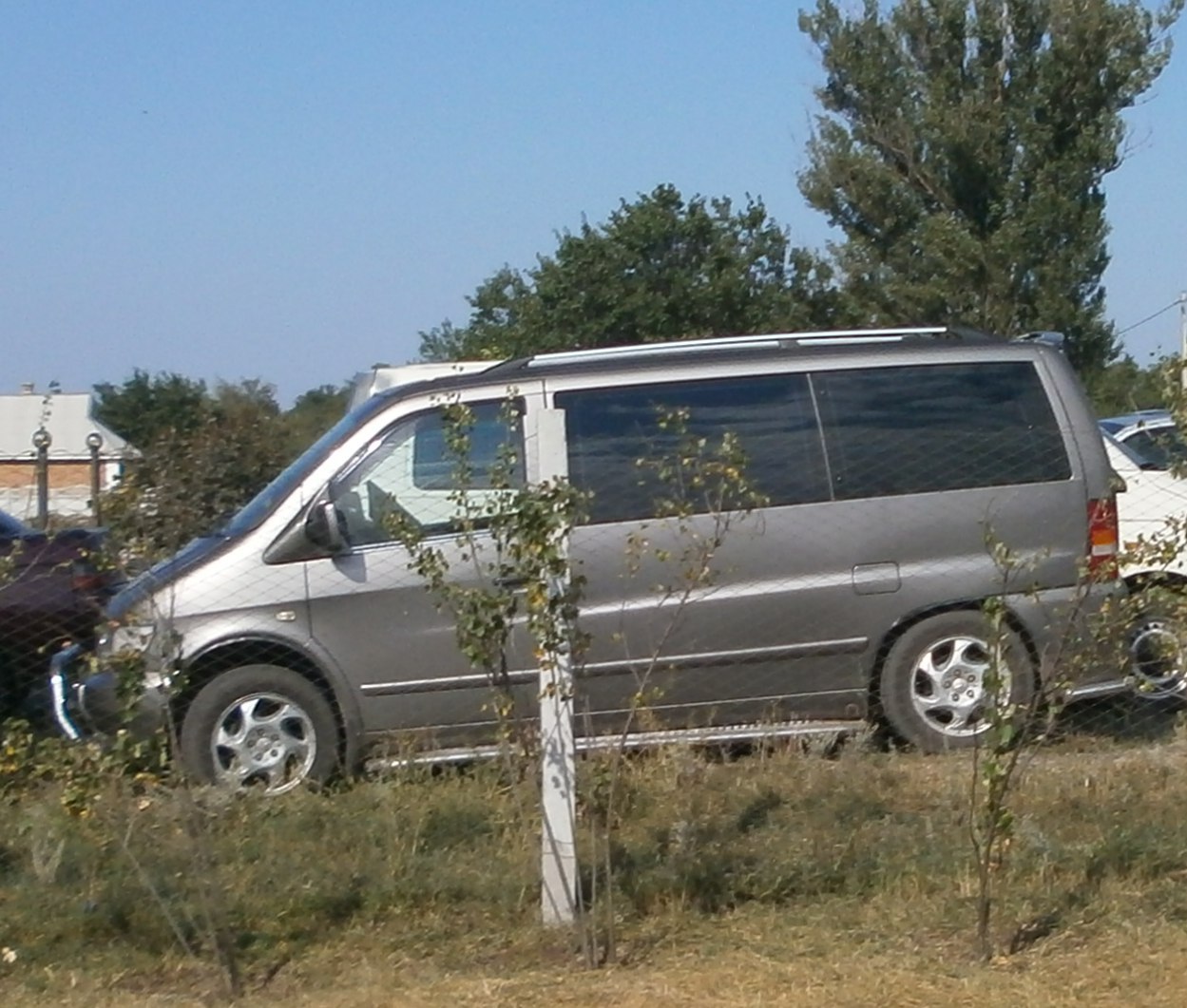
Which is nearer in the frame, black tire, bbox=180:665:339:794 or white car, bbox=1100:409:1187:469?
black tire, bbox=180:665:339:794

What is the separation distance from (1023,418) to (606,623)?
7.07 feet

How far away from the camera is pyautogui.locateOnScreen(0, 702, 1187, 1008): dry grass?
215 inches

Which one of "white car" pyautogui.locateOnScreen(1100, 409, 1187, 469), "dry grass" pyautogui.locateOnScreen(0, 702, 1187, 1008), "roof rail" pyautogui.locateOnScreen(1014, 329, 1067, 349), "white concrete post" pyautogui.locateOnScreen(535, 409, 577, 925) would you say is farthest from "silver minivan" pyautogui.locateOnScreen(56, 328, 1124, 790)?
"white car" pyautogui.locateOnScreen(1100, 409, 1187, 469)

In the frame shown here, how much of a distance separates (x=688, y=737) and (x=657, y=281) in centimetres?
2922

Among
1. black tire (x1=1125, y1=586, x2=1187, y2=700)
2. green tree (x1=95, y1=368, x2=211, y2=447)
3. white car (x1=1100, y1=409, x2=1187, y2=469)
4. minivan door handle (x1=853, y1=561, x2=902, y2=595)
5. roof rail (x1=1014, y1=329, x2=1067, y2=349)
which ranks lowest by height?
black tire (x1=1125, y1=586, x2=1187, y2=700)

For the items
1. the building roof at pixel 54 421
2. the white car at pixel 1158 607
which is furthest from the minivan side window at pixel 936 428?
the building roof at pixel 54 421

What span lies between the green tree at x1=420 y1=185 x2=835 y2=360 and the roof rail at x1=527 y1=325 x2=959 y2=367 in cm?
2465

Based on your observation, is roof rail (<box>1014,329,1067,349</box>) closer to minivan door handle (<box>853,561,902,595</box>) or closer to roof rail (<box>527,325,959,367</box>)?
roof rail (<box>527,325,959,367</box>)

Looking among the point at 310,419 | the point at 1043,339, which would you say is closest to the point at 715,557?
the point at 1043,339

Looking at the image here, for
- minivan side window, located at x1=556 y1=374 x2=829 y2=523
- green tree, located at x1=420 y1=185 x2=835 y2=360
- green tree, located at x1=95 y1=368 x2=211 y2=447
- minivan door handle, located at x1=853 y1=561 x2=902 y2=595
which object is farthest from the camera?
green tree, located at x1=420 y1=185 x2=835 y2=360

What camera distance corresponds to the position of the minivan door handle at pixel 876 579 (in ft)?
25.9

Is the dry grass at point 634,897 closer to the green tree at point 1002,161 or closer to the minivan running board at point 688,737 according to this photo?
the minivan running board at point 688,737

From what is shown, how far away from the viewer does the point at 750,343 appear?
8.31m

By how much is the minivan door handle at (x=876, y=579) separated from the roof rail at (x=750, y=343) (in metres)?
1.06
